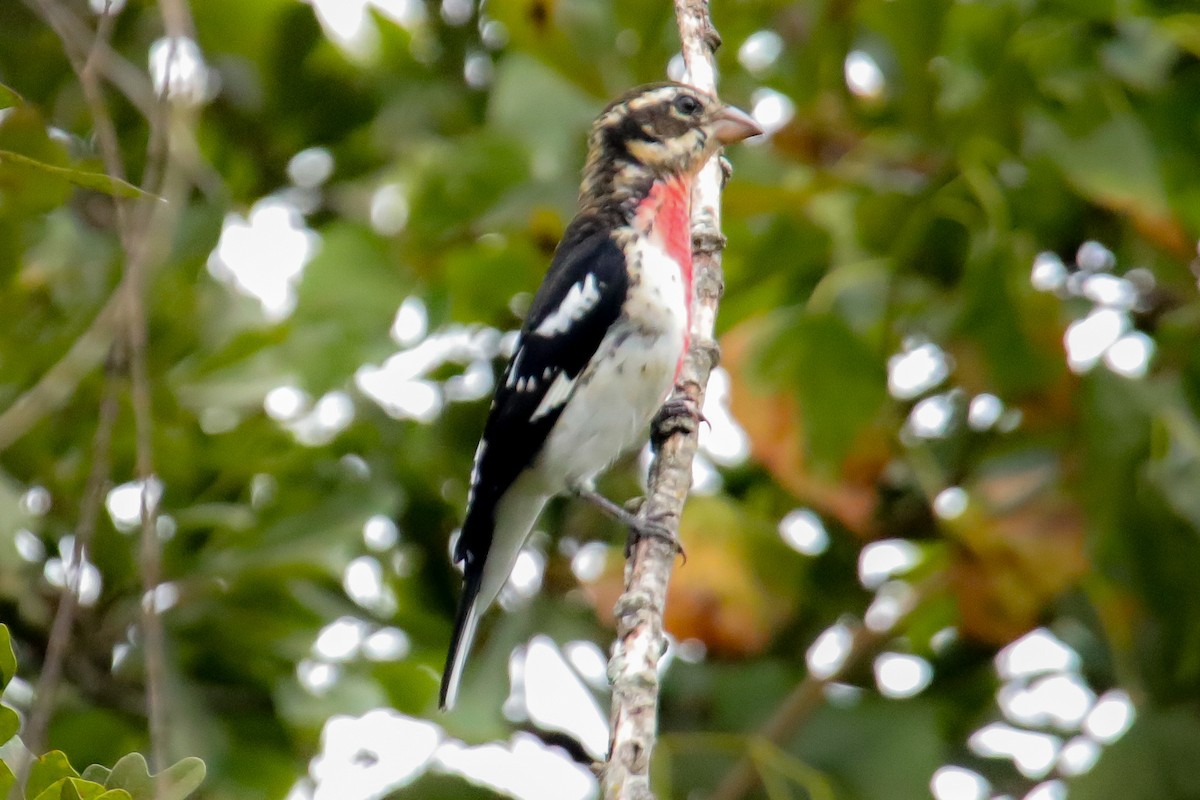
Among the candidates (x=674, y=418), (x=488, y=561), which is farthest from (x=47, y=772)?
(x=674, y=418)

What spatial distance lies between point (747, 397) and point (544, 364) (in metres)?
0.65

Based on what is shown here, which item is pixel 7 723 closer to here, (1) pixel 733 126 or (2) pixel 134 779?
(2) pixel 134 779

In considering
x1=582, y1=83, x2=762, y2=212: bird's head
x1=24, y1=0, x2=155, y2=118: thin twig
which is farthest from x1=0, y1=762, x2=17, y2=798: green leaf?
x1=582, y1=83, x2=762, y2=212: bird's head

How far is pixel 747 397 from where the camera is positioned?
382 cm

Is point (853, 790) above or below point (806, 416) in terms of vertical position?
below

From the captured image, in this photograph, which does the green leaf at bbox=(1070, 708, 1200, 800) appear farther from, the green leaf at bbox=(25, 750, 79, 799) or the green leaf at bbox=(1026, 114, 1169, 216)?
the green leaf at bbox=(25, 750, 79, 799)

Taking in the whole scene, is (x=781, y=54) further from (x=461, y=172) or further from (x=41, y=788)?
(x=41, y=788)

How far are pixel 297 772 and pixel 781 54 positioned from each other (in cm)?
241

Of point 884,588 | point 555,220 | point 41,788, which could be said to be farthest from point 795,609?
point 41,788

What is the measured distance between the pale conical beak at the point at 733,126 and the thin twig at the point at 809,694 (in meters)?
1.29

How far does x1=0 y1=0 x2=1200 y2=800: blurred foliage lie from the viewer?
379 centimetres

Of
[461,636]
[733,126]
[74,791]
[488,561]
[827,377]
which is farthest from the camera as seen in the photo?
[733,126]

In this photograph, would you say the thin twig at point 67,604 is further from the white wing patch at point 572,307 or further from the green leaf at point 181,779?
the white wing patch at point 572,307

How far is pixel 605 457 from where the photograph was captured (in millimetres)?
4367
